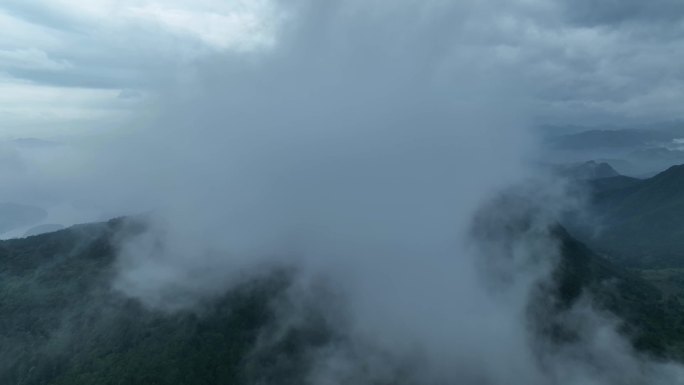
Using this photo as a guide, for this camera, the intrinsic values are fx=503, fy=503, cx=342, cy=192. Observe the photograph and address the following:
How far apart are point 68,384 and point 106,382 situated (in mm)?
15046

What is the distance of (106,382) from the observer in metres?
200

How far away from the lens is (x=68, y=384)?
19975cm
